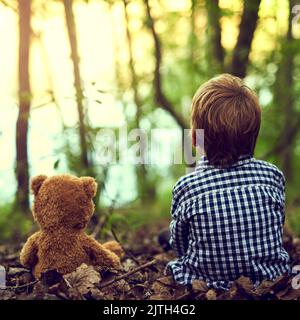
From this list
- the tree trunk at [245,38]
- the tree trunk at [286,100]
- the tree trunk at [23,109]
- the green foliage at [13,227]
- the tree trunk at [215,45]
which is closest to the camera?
the tree trunk at [23,109]

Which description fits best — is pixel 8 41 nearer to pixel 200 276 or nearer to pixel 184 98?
pixel 200 276

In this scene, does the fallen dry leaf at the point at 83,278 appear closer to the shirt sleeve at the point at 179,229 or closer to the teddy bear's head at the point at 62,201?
the teddy bear's head at the point at 62,201

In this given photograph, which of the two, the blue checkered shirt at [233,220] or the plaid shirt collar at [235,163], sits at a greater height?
the plaid shirt collar at [235,163]

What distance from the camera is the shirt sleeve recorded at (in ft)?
9.25

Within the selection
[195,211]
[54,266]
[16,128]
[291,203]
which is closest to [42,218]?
[54,266]

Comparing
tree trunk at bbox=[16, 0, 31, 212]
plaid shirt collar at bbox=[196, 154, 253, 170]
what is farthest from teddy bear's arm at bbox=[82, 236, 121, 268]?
tree trunk at bbox=[16, 0, 31, 212]

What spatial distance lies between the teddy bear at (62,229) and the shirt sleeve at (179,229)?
1.21 ft

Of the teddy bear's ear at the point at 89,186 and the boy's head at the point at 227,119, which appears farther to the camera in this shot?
the teddy bear's ear at the point at 89,186

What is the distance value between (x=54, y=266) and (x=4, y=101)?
7.63ft

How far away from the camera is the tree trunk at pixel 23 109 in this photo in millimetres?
4312

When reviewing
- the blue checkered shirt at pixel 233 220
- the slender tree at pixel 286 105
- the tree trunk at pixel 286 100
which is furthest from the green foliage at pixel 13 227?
the tree trunk at pixel 286 100

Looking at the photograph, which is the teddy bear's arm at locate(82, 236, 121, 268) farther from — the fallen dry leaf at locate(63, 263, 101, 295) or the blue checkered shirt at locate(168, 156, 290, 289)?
the blue checkered shirt at locate(168, 156, 290, 289)
